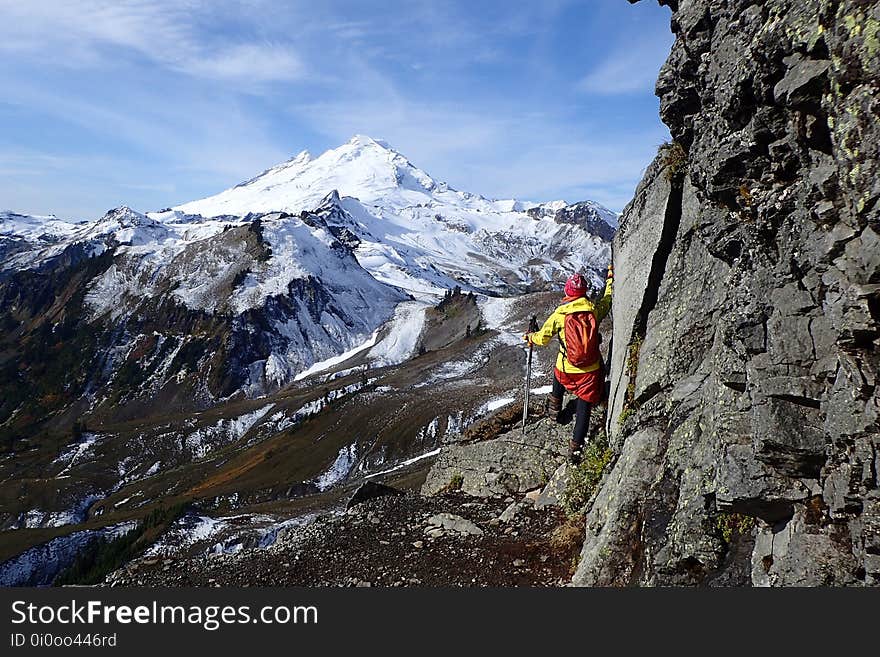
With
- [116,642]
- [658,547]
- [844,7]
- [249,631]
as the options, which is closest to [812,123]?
[844,7]

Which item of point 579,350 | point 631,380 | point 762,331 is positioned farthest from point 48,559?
point 762,331

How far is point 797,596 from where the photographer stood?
623 centimetres

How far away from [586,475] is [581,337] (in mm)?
3274

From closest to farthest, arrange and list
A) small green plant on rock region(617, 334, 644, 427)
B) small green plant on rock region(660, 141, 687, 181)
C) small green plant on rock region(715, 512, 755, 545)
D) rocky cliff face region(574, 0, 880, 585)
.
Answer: rocky cliff face region(574, 0, 880, 585) < small green plant on rock region(715, 512, 755, 545) < small green plant on rock region(617, 334, 644, 427) < small green plant on rock region(660, 141, 687, 181)

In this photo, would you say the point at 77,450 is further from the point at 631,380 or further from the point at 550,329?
the point at 631,380

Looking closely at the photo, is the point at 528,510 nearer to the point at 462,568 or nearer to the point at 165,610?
the point at 462,568

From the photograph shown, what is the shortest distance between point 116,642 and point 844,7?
11.7 metres

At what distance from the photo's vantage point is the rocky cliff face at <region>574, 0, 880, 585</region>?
20.6 feet

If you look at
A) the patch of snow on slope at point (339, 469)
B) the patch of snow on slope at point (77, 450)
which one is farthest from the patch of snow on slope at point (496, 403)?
the patch of snow on slope at point (77, 450)

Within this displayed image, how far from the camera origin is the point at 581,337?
13.5m

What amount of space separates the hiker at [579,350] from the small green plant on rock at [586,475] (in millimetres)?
481

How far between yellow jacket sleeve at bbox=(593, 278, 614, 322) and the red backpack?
2.95 feet

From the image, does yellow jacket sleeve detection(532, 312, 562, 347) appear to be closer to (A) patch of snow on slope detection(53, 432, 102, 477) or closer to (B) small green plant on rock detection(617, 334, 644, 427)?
(B) small green plant on rock detection(617, 334, 644, 427)

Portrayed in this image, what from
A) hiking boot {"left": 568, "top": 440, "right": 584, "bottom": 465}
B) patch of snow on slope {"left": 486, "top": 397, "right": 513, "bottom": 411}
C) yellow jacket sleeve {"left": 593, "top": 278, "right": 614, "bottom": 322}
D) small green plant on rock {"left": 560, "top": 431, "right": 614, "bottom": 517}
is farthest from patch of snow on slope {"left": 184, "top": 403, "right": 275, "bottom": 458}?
small green plant on rock {"left": 560, "top": 431, "right": 614, "bottom": 517}
